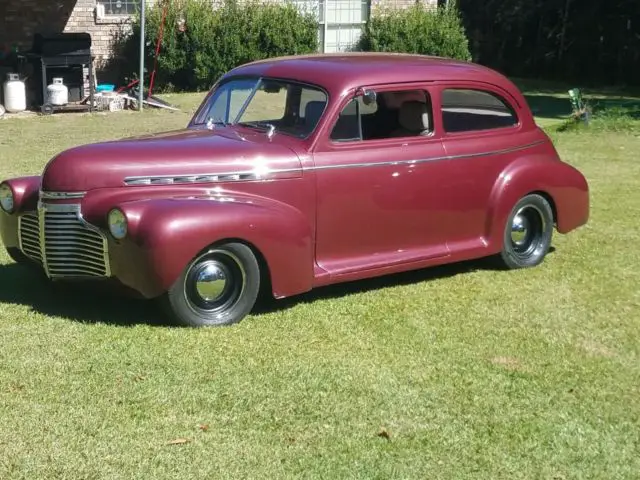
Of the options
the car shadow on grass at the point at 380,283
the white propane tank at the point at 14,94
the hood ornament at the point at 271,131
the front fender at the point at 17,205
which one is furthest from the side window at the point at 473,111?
the white propane tank at the point at 14,94

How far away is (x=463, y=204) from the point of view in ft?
21.6

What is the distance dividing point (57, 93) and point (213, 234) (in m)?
11.4

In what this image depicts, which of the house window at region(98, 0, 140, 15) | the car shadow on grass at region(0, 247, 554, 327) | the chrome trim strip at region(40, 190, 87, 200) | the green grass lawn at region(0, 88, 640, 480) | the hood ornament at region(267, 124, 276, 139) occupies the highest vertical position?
the house window at region(98, 0, 140, 15)

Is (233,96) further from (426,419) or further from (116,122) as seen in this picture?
(116,122)

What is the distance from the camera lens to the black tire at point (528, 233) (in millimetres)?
6961

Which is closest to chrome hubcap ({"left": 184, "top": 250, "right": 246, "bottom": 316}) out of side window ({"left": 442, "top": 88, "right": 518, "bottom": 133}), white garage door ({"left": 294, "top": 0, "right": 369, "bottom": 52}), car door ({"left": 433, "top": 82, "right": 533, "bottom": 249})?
car door ({"left": 433, "top": 82, "right": 533, "bottom": 249})

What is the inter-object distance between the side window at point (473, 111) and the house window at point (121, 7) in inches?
520

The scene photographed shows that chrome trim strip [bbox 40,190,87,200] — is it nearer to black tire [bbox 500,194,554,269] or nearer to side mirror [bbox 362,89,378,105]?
side mirror [bbox 362,89,378,105]

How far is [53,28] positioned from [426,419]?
15647 mm

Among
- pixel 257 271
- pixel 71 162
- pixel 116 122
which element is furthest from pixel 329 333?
pixel 116 122

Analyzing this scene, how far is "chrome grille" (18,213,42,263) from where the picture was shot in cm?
577

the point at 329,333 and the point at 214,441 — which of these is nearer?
the point at 214,441

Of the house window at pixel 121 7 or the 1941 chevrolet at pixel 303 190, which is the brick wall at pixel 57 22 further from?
the 1941 chevrolet at pixel 303 190

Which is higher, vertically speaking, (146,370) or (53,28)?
(53,28)
